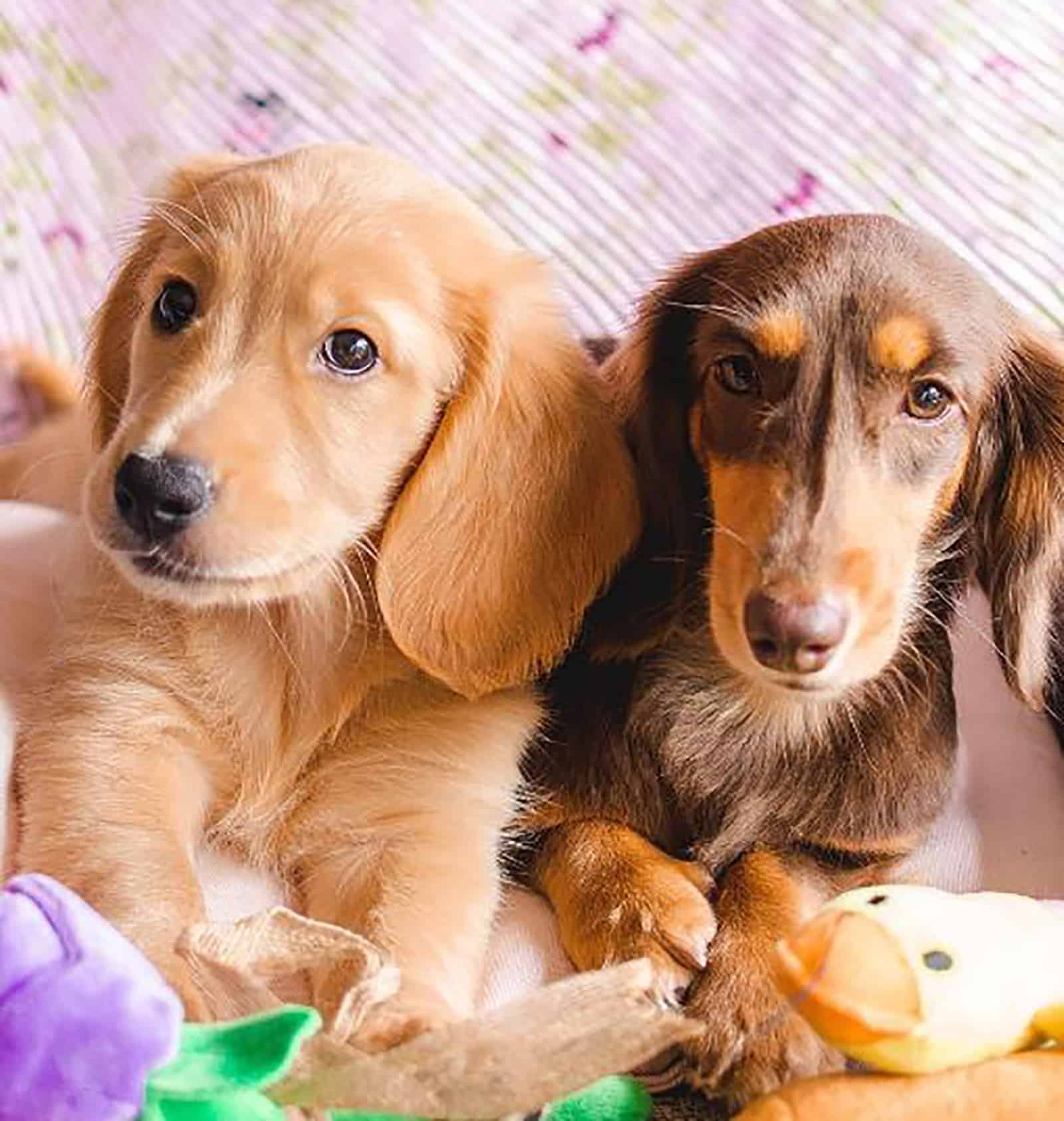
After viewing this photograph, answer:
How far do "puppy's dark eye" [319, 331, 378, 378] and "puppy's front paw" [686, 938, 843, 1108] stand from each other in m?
0.56

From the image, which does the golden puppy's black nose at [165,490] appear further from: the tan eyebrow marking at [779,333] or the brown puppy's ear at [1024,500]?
the brown puppy's ear at [1024,500]

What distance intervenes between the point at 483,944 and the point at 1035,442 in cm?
65

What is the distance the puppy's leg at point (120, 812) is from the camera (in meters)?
1.43

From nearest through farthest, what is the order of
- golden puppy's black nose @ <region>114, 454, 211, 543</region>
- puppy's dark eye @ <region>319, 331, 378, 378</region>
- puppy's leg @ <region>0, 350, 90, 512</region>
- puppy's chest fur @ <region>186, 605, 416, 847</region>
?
golden puppy's black nose @ <region>114, 454, 211, 543</region>
puppy's dark eye @ <region>319, 331, 378, 378</region>
puppy's chest fur @ <region>186, 605, 416, 847</region>
puppy's leg @ <region>0, 350, 90, 512</region>

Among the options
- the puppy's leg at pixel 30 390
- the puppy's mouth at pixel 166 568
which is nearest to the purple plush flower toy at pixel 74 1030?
the puppy's mouth at pixel 166 568

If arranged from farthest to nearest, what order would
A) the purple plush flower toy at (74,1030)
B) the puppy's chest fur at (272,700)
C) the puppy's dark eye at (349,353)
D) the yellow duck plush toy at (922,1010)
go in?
1. the puppy's chest fur at (272,700)
2. the puppy's dark eye at (349,353)
3. the yellow duck plush toy at (922,1010)
4. the purple plush flower toy at (74,1030)

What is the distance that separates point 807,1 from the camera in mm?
2434

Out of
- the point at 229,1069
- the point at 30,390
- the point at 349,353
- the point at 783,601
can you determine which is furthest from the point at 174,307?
the point at 30,390

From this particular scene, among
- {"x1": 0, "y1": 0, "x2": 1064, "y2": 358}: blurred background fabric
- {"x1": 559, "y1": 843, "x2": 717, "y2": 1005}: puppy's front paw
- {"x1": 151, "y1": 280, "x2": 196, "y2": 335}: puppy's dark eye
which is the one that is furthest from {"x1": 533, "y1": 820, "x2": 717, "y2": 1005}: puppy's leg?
{"x1": 0, "y1": 0, "x2": 1064, "y2": 358}: blurred background fabric

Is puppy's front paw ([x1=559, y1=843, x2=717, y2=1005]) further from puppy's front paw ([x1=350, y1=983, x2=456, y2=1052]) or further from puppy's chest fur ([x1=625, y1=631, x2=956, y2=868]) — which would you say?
puppy's front paw ([x1=350, y1=983, x2=456, y2=1052])

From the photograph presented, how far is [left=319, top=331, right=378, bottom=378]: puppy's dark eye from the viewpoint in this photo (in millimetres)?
1489

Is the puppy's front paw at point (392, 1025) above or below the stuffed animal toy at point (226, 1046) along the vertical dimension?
below


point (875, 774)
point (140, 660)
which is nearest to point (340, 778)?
point (140, 660)

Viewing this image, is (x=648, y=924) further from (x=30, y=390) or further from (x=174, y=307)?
(x=30, y=390)
